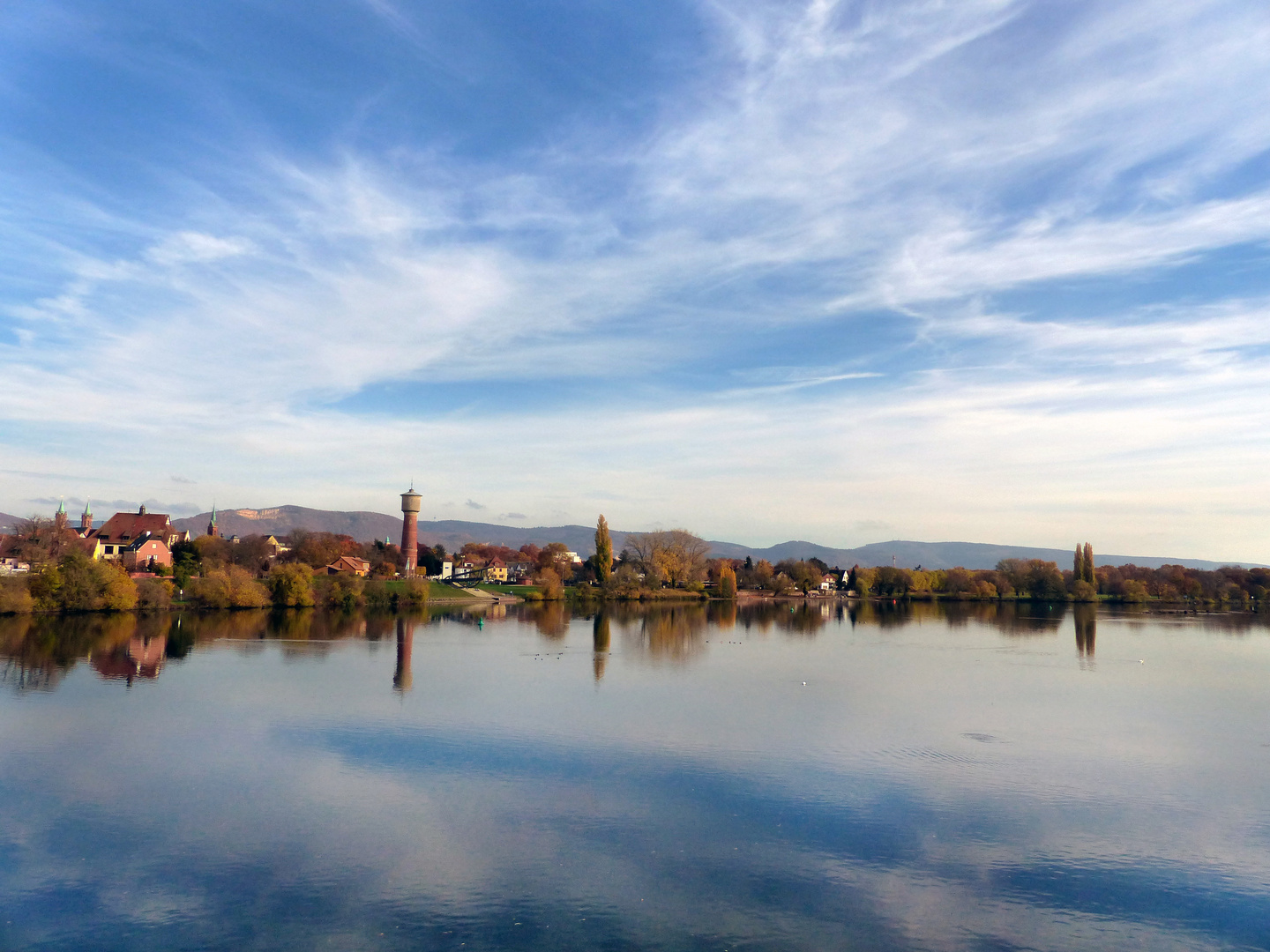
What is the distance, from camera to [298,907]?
11.0m

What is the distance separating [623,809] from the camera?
15.0 metres

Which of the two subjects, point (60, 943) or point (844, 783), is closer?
point (60, 943)

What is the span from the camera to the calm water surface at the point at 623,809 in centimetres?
1080

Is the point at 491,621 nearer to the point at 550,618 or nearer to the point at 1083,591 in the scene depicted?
the point at 550,618

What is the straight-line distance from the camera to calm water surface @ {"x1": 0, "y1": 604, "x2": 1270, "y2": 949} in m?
10.8

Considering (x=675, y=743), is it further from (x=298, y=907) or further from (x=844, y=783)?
(x=298, y=907)

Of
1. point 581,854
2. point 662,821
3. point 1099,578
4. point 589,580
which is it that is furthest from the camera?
point 1099,578

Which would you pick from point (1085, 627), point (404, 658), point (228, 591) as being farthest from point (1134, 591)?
point (228, 591)

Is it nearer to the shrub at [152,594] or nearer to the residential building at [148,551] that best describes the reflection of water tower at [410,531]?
the residential building at [148,551]

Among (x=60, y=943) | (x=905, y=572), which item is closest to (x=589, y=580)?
(x=905, y=572)

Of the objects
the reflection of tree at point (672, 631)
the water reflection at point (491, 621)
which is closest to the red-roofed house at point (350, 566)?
the water reflection at point (491, 621)

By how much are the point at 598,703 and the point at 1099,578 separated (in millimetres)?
107741

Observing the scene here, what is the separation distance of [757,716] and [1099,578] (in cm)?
10658

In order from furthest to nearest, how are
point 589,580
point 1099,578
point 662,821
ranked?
point 1099,578, point 589,580, point 662,821
